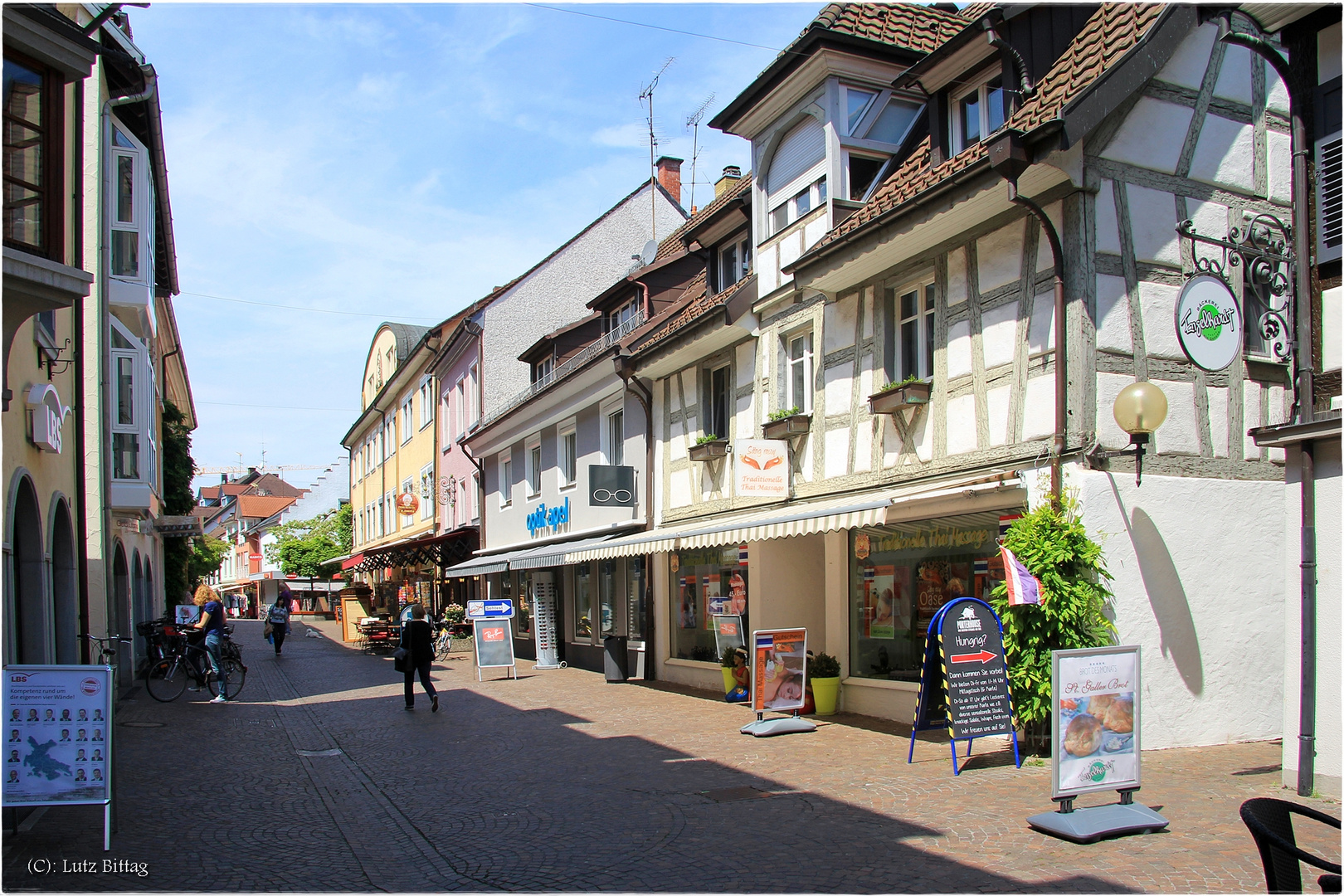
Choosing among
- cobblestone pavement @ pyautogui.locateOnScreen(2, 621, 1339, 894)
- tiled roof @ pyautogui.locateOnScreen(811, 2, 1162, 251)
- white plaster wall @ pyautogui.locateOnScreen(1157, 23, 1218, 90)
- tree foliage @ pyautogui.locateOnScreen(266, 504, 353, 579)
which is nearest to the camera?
cobblestone pavement @ pyautogui.locateOnScreen(2, 621, 1339, 894)

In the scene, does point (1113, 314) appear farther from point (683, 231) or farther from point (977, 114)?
point (683, 231)

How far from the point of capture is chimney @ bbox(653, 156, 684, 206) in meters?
31.5

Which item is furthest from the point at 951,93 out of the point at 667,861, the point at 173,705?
the point at 173,705

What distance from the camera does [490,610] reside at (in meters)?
19.8

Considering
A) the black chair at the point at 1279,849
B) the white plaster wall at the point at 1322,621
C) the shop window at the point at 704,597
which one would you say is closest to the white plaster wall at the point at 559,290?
the shop window at the point at 704,597

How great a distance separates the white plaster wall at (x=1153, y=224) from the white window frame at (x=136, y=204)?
13781 millimetres

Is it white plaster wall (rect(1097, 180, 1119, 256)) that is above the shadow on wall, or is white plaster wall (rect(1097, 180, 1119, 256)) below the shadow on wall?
above

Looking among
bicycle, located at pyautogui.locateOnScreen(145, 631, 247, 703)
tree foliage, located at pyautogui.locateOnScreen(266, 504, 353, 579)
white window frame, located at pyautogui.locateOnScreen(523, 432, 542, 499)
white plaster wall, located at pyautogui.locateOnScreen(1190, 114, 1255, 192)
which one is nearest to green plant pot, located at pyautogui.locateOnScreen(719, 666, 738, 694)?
bicycle, located at pyautogui.locateOnScreen(145, 631, 247, 703)

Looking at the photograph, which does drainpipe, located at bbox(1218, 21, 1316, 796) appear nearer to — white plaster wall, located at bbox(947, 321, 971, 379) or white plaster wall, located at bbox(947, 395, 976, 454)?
white plaster wall, located at bbox(947, 395, 976, 454)

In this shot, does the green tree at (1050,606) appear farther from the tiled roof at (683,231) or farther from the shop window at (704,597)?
the tiled roof at (683,231)

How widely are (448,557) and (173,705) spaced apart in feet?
56.3

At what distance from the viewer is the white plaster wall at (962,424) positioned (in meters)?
10.7

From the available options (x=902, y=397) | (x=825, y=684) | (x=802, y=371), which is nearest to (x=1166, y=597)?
(x=902, y=397)

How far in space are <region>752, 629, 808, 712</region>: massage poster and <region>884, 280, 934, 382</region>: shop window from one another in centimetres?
322
